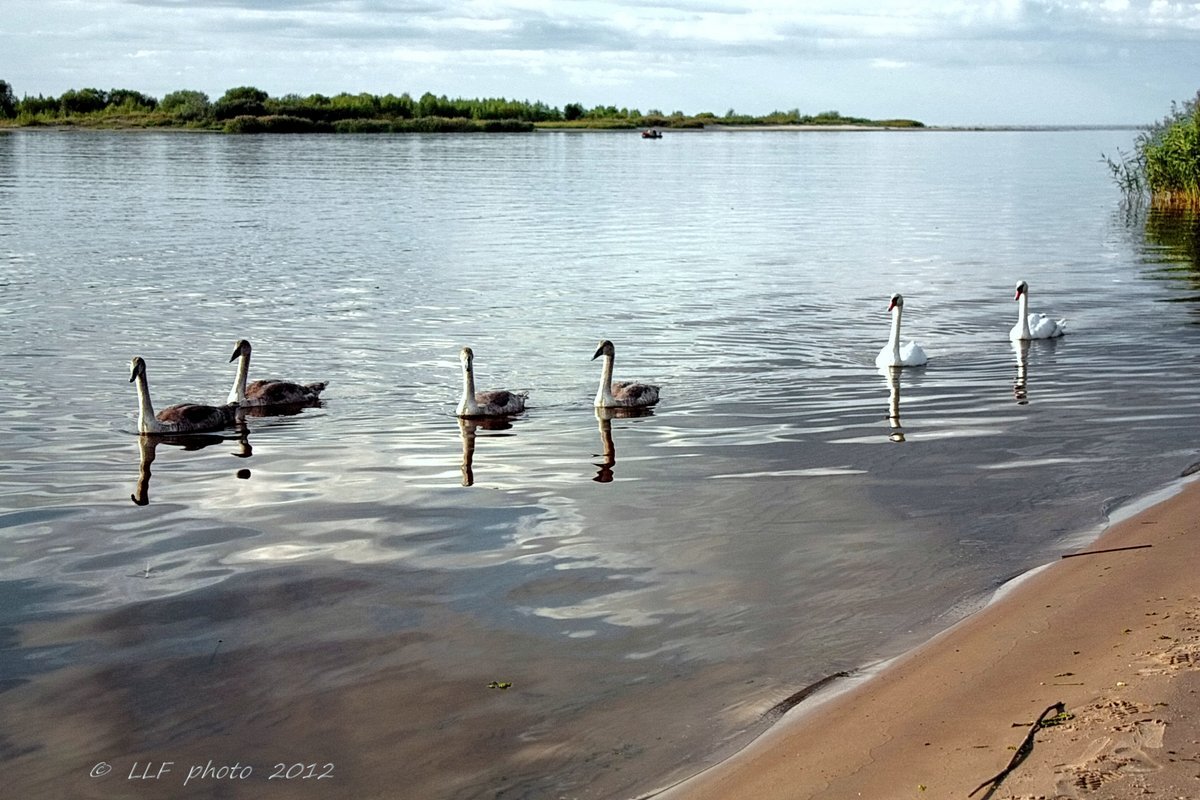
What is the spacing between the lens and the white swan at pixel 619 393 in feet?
46.8

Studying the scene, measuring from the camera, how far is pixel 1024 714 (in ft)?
19.8

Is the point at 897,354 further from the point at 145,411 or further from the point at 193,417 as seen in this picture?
the point at 145,411

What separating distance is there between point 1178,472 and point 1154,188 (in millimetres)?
28270

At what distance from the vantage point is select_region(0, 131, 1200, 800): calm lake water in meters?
6.84

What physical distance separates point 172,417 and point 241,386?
114cm

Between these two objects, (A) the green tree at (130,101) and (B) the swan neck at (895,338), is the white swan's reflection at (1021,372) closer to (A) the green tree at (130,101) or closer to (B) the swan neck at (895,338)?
(B) the swan neck at (895,338)

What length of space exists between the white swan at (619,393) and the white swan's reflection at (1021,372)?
393 centimetres

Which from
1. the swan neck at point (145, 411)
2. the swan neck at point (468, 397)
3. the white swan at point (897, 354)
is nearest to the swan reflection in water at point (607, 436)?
the swan neck at point (468, 397)

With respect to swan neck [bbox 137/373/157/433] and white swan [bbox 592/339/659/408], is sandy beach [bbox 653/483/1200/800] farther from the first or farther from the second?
swan neck [bbox 137/373/157/433]

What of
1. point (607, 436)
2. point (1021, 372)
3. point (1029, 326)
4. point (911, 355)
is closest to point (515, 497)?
point (607, 436)

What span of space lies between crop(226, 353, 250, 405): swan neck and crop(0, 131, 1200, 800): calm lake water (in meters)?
0.56

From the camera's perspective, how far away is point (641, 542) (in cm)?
961

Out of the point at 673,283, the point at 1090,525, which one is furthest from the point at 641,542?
the point at 673,283

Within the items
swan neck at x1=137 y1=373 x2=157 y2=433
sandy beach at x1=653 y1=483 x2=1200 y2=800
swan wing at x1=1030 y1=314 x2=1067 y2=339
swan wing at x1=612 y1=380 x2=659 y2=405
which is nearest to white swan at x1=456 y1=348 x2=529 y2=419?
swan wing at x1=612 y1=380 x2=659 y2=405
